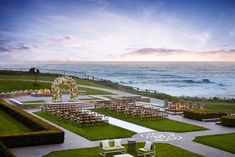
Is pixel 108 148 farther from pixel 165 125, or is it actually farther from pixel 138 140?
pixel 165 125

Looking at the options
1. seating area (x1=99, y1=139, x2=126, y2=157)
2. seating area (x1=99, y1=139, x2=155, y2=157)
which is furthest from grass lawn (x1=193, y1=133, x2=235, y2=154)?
seating area (x1=99, y1=139, x2=126, y2=157)

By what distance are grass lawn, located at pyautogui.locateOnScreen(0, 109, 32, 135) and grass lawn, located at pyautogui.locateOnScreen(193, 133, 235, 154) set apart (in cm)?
1077

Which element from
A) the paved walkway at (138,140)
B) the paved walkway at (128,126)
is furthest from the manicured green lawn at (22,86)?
the paved walkway at (138,140)

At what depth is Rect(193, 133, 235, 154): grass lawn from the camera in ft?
64.3

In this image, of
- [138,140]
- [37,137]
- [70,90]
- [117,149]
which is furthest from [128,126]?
[70,90]

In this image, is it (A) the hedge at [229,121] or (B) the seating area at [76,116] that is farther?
(A) the hedge at [229,121]

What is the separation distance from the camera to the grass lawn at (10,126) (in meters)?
22.6

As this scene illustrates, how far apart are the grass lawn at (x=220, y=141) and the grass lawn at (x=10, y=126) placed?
10770 mm

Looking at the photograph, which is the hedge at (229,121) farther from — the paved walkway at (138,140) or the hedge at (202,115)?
the hedge at (202,115)

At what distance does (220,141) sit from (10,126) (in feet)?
44.3

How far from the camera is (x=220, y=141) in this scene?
2100 centimetres

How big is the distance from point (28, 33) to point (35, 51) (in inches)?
354

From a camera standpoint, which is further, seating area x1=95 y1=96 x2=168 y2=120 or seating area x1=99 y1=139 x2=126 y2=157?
seating area x1=95 y1=96 x2=168 y2=120

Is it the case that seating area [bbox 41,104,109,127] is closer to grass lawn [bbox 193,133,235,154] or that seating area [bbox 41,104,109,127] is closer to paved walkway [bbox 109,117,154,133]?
paved walkway [bbox 109,117,154,133]
